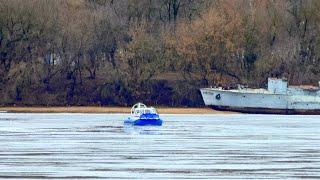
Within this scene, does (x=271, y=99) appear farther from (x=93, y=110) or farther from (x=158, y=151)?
(x=158, y=151)

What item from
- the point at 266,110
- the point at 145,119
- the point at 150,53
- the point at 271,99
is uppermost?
the point at 150,53

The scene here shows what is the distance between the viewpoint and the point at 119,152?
5747 cm

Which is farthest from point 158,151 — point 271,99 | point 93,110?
point 271,99

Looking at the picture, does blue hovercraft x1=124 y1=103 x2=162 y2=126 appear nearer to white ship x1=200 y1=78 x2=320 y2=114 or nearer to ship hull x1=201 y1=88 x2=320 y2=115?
ship hull x1=201 y1=88 x2=320 y2=115

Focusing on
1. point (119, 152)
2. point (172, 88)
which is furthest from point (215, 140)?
point (172, 88)

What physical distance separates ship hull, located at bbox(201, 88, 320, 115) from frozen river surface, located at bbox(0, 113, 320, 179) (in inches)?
1380

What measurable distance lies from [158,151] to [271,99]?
208ft

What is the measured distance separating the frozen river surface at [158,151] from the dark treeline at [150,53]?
1470 inches

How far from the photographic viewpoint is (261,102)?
120688 mm

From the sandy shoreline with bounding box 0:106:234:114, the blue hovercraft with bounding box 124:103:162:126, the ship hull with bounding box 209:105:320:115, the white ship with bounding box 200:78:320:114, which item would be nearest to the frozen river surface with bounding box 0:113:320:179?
the blue hovercraft with bounding box 124:103:162:126

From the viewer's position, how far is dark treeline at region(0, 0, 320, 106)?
122375 millimetres

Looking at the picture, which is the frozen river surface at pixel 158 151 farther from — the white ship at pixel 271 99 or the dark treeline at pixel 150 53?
the dark treeline at pixel 150 53

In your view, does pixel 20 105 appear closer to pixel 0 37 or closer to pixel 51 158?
pixel 0 37

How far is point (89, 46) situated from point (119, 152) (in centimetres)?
6887
